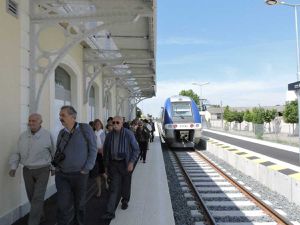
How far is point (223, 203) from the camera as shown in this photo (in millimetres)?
9750

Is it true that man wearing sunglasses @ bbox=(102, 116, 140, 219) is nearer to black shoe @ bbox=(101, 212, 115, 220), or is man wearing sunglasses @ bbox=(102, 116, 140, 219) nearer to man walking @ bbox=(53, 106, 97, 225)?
black shoe @ bbox=(101, 212, 115, 220)

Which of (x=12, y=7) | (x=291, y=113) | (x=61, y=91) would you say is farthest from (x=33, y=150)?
(x=291, y=113)

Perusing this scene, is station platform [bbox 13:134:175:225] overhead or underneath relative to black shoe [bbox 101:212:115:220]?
underneath

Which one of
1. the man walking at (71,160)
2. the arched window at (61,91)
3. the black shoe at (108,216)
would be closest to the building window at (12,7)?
the man walking at (71,160)

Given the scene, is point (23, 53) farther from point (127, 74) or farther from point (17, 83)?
point (127, 74)

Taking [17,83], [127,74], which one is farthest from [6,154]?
[127,74]

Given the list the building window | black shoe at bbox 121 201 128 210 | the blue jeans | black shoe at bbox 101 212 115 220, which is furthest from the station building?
black shoe at bbox 121 201 128 210

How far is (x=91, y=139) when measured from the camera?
229 inches

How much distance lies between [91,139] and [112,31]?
7208mm

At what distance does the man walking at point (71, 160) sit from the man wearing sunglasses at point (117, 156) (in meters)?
1.27

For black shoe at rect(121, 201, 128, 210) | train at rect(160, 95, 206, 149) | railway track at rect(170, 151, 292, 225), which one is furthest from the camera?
train at rect(160, 95, 206, 149)

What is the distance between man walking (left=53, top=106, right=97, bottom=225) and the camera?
5723 millimetres

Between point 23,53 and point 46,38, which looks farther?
point 46,38

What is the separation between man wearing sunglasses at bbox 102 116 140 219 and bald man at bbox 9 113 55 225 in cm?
114
